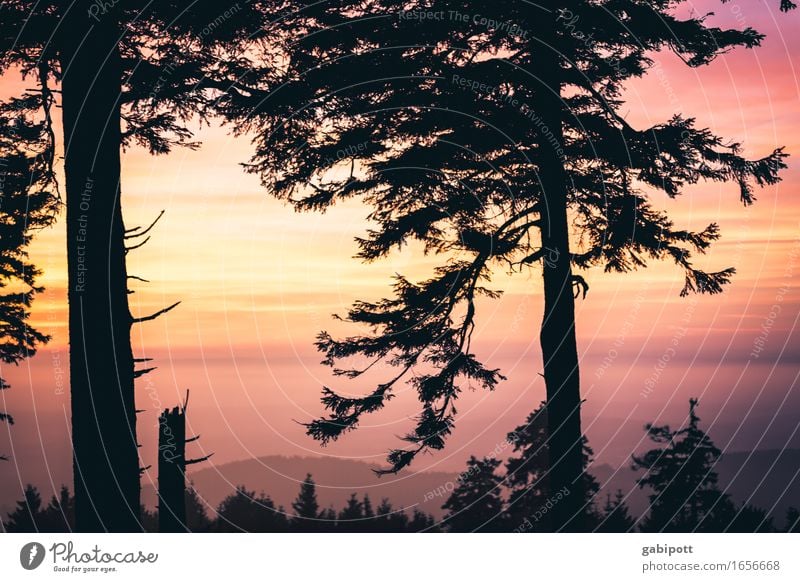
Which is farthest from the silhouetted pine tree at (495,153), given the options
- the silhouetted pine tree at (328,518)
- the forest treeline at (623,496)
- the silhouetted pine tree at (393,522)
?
the silhouetted pine tree at (328,518)

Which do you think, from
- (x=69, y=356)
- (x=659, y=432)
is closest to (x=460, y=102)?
(x=69, y=356)

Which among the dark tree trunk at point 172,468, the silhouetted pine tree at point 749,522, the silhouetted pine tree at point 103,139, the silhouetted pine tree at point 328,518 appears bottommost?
the silhouetted pine tree at point 328,518

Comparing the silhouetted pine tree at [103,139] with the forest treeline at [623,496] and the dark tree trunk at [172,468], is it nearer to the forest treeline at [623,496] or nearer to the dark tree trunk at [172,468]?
the dark tree trunk at [172,468]

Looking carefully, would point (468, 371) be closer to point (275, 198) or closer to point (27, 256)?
point (275, 198)

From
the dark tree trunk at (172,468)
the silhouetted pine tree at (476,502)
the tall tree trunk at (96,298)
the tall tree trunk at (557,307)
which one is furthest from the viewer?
the silhouetted pine tree at (476,502)

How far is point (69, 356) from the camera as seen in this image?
42.0ft

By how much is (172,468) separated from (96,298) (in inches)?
113

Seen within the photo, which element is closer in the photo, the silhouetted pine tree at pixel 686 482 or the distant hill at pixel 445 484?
the distant hill at pixel 445 484

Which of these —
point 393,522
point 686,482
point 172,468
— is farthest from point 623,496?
point 393,522

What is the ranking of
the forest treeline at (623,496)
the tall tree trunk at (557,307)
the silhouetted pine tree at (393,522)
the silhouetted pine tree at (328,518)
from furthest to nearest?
1. the silhouetted pine tree at (328,518)
2. the silhouetted pine tree at (393,522)
3. the forest treeline at (623,496)
4. the tall tree trunk at (557,307)

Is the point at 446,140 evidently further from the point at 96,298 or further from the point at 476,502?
the point at 476,502

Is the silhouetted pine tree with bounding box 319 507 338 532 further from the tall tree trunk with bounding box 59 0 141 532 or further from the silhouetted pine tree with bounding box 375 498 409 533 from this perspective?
the tall tree trunk with bounding box 59 0 141 532

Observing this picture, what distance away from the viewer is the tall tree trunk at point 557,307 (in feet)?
53.2

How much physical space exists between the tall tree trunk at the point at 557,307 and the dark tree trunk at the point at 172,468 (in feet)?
23.9
